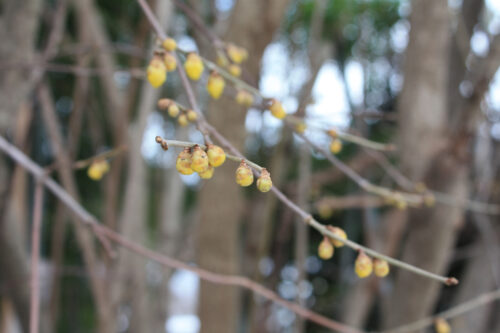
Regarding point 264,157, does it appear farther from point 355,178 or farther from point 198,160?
point 198,160

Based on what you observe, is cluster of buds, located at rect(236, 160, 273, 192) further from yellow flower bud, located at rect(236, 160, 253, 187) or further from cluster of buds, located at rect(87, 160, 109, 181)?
cluster of buds, located at rect(87, 160, 109, 181)

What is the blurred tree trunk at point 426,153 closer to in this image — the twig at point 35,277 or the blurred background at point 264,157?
the blurred background at point 264,157

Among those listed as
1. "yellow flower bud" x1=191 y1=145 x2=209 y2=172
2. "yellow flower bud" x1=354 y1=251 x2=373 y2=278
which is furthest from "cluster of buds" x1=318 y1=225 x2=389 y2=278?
"yellow flower bud" x1=191 y1=145 x2=209 y2=172

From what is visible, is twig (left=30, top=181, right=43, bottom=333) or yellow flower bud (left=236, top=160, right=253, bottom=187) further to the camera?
twig (left=30, top=181, right=43, bottom=333)

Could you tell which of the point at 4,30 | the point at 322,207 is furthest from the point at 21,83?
the point at 322,207

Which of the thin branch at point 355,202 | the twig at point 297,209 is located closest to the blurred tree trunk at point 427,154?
the thin branch at point 355,202

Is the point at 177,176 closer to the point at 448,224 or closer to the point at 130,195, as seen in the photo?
the point at 130,195

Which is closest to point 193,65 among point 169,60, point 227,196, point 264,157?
point 169,60
